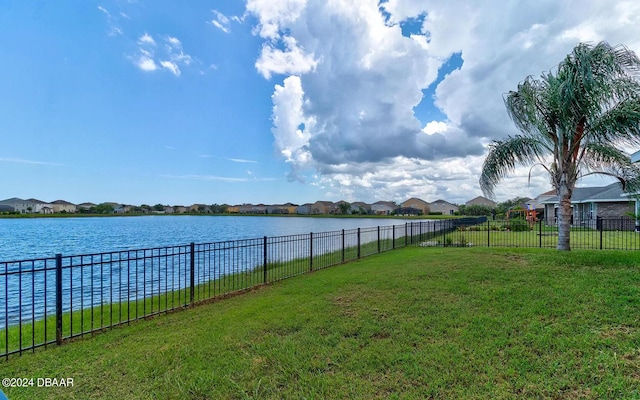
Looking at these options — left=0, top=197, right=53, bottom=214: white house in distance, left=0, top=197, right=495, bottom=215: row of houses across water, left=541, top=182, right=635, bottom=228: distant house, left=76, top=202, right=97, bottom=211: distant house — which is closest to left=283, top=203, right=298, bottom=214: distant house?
left=0, top=197, right=495, bottom=215: row of houses across water

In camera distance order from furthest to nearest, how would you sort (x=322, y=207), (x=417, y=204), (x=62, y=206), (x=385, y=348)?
(x=417, y=204) < (x=322, y=207) < (x=62, y=206) < (x=385, y=348)

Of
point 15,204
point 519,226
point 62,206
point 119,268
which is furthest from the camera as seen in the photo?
point 62,206

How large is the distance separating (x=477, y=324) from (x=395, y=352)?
4.59 feet

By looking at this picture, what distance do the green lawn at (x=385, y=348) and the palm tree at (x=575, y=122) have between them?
3.77 m

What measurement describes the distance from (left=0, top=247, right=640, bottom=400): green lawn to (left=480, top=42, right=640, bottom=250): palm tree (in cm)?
377

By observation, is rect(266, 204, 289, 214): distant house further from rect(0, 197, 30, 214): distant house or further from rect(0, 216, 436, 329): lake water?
rect(0, 216, 436, 329): lake water

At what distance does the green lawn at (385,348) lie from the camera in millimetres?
3084

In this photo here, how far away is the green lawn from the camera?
308 centimetres

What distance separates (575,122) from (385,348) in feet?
26.7

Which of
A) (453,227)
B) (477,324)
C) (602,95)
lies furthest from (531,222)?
(477,324)

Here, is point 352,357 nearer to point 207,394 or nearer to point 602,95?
point 207,394

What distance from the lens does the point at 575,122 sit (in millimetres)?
8344

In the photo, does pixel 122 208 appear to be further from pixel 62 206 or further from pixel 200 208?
pixel 200 208

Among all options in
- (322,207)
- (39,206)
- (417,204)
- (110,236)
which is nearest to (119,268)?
(110,236)
